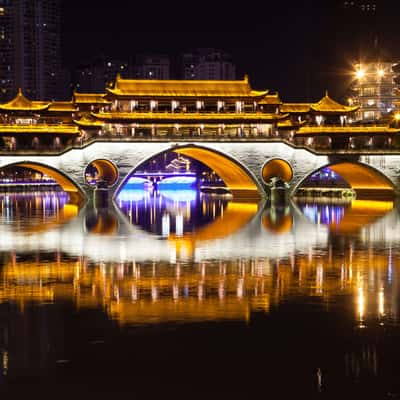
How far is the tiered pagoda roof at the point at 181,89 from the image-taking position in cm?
5853

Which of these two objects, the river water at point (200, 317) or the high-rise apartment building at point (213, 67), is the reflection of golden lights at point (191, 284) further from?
the high-rise apartment building at point (213, 67)

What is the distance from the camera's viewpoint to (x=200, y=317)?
15234 millimetres

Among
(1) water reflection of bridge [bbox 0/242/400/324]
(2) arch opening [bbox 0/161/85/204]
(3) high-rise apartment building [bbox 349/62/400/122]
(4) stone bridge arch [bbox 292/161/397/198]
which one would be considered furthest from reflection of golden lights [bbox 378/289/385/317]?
(3) high-rise apartment building [bbox 349/62/400/122]

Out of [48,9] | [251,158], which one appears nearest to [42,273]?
[251,158]

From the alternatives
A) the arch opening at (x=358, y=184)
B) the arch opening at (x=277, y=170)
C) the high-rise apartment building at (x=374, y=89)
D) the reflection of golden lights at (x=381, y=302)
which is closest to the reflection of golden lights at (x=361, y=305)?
the reflection of golden lights at (x=381, y=302)

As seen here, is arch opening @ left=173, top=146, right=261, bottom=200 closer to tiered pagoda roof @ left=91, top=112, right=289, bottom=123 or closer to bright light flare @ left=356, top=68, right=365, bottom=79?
tiered pagoda roof @ left=91, top=112, right=289, bottom=123

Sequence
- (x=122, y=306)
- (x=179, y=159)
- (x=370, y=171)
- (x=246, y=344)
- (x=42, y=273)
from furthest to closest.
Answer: (x=179, y=159), (x=370, y=171), (x=42, y=273), (x=122, y=306), (x=246, y=344)

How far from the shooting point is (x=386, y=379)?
37.3 feet

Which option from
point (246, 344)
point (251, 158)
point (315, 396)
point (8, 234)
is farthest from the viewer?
point (251, 158)

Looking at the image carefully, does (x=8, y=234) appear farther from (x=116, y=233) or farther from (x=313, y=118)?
(x=313, y=118)

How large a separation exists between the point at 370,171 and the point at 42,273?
4550cm

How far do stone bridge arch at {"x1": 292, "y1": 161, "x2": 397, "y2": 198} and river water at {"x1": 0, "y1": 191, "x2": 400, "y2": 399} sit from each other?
31664 mm

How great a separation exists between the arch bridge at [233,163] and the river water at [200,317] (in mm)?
25214

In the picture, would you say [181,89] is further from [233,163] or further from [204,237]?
[204,237]
